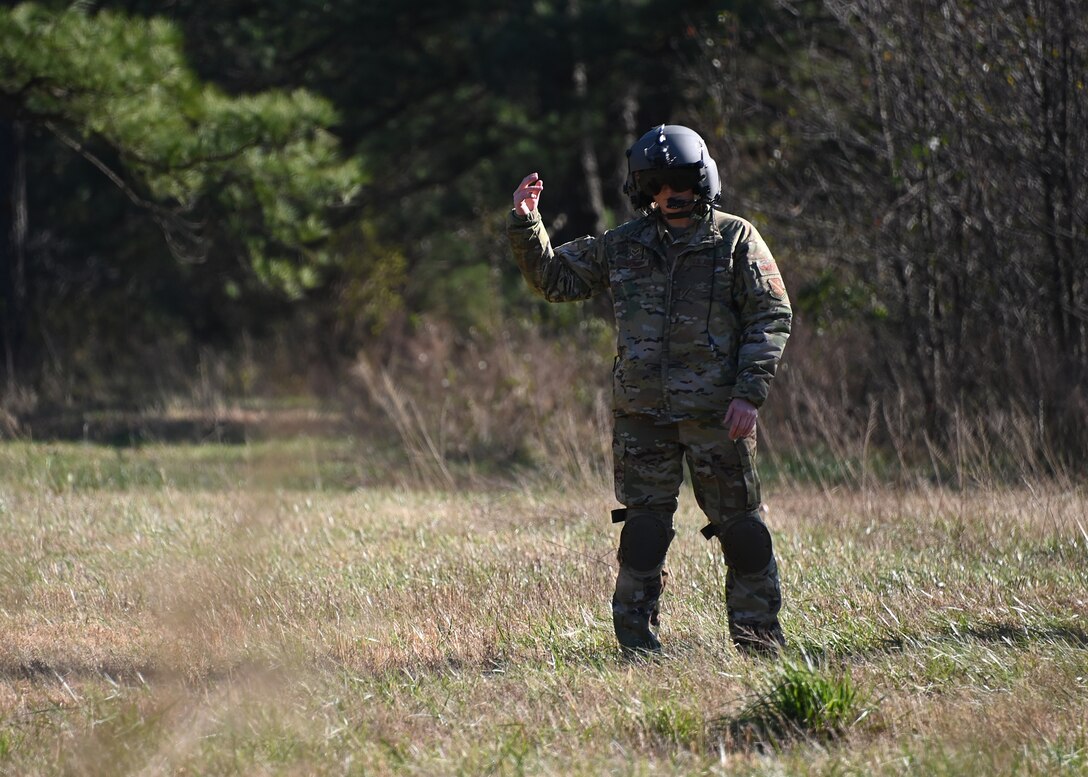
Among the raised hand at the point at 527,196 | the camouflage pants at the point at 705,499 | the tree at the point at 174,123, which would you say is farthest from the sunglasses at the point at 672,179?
the tree at the point at 174,123

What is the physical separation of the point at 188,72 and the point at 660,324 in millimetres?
8020

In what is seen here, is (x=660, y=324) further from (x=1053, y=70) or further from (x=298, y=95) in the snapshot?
(x=298, y=95)

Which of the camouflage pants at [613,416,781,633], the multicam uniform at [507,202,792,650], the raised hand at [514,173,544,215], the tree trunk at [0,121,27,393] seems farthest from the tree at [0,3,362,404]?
the camouflage pants at [613,416,781,633]

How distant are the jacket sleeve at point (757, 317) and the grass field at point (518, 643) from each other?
890mm

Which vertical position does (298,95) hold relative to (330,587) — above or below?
above

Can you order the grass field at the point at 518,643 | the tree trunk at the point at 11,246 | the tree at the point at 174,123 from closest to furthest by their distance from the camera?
the grass field at the point at 518,643 → the tree at the point at 174,123 → the tree trunk at the point at 11,246

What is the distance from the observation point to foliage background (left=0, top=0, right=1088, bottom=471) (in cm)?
929

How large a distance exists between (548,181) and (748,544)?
1209 cm

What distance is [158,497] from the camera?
830cm

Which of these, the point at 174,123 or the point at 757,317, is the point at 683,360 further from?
the point at 174,123

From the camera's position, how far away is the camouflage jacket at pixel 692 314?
4246 millimetres

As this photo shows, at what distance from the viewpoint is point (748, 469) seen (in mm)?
4305

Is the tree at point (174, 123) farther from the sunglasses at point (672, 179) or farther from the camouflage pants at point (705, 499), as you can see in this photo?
the camouflage pants at point (705, 499)

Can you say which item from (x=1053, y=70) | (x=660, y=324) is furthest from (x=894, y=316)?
(x=660, y=324)
